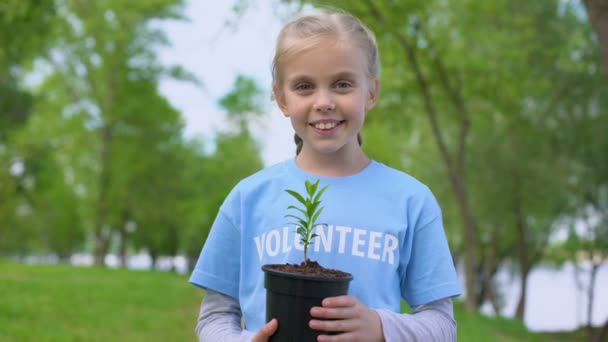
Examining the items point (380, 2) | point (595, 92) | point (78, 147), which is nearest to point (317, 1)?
point (380, 2)

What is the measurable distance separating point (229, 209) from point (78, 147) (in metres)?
25.9

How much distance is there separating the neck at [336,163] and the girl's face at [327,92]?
5 centimetres

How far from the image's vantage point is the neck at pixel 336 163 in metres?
1.84

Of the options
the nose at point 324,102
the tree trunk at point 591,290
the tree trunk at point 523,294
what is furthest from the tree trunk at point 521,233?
the nose at point 324,102

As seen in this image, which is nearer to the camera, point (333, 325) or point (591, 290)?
point (333, 325)

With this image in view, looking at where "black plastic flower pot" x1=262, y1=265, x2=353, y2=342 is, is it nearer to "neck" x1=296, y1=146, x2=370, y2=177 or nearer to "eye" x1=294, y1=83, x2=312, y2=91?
"neck" x1=296, y1=146, x2=370, y2=177

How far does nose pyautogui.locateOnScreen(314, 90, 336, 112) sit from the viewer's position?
1692 mm

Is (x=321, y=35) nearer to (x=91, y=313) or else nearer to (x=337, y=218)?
(x=337, y=218)

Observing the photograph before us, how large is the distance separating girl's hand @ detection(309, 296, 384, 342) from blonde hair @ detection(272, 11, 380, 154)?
0.69m

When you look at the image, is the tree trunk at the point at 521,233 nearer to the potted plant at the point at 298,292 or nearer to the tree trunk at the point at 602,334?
the tree trunk at the point at 602,334

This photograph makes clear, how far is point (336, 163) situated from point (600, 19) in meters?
6.17

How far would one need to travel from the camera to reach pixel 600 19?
6.87 metres

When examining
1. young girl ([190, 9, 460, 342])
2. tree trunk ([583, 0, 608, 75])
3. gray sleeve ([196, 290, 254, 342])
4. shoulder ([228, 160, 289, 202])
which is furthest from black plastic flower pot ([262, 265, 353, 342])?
tree trunk ([583, 0, 608, 75])

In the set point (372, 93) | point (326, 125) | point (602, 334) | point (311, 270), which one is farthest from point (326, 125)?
point (602, 334)
